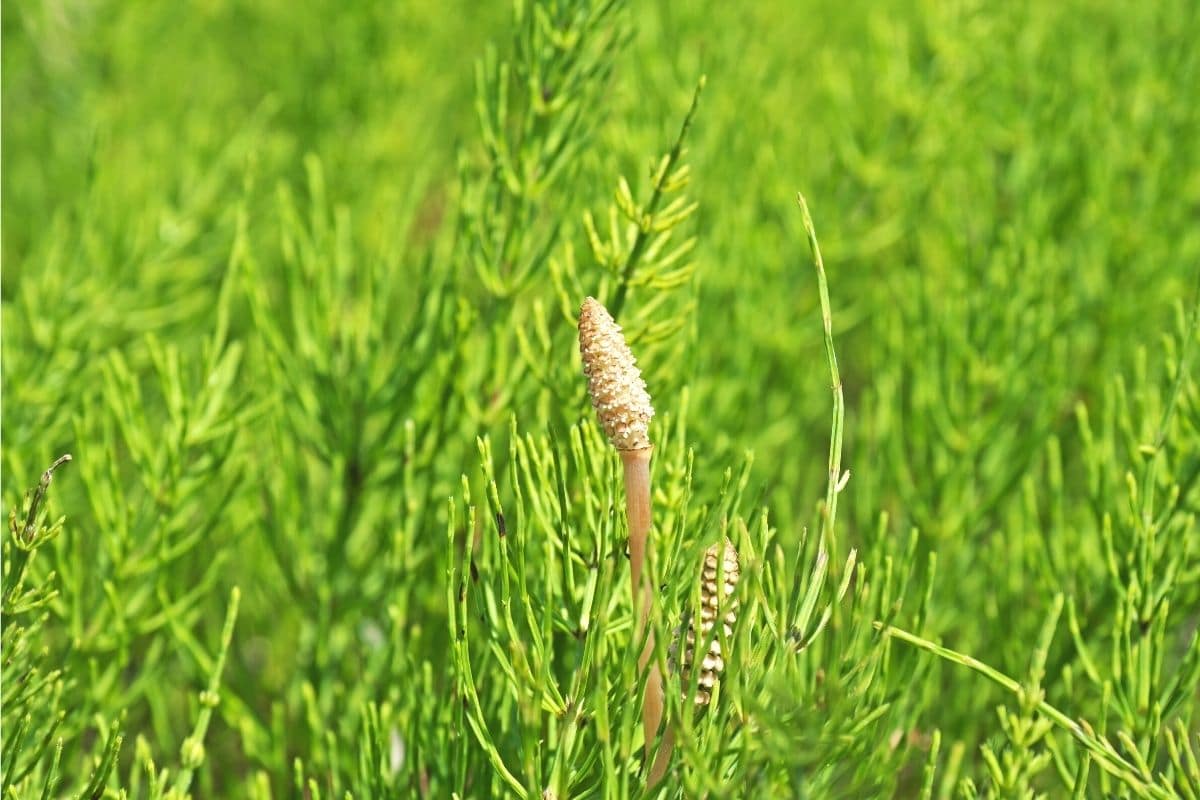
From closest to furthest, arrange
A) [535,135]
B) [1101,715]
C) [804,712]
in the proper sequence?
[804,712] < [1101,715] < [535,135]

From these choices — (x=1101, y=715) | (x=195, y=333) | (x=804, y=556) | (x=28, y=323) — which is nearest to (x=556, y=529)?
(x=804, y=556)

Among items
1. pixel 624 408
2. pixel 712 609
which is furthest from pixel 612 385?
pixel 712 609

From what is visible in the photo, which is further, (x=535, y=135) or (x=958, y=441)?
(x=958, y=441)

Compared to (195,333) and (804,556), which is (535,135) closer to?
(804,556)

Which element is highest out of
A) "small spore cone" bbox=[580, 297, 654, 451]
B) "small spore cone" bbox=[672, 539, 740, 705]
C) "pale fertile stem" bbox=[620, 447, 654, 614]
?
"small spore cone" bbox=[580, 297, 654, 451]

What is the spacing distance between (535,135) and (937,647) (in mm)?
433

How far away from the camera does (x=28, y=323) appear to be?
3.28 ft

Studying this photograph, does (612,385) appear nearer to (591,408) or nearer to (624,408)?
(624,408)

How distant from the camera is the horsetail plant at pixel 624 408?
1.60ft

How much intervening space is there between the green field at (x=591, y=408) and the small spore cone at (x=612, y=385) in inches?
2.0

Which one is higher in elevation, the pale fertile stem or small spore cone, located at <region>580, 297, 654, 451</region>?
small spore cone, located at <region>580, 297, 654, 451</region>

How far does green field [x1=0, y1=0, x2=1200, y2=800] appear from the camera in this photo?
0.54 meters

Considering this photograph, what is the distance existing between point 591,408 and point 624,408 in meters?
0.19

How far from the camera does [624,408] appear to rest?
1.60ft
